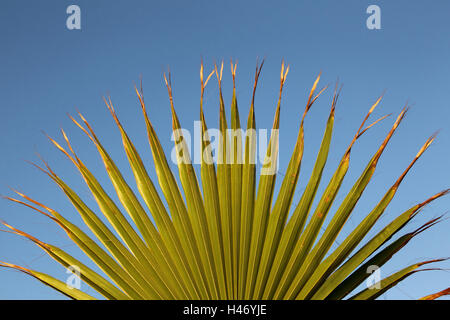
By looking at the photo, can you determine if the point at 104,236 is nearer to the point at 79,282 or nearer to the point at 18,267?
the point at 79,282

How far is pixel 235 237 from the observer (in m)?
2.14

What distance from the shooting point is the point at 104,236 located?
7.39 feet

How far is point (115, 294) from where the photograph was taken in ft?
7.14

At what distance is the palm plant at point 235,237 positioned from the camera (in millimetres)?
2119

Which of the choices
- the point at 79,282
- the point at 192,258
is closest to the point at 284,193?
the point at 192,258

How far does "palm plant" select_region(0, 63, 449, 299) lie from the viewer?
212 centimetres

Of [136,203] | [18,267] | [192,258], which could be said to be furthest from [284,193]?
[18,267]

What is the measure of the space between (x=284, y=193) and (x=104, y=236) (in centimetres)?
85

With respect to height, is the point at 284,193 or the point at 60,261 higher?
the point at 284,193

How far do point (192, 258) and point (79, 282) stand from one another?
51 cm
